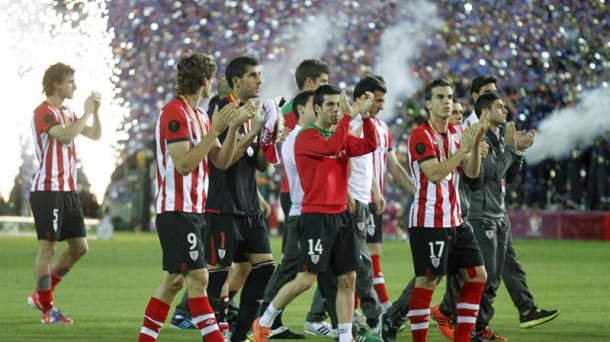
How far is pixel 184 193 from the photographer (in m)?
8.70

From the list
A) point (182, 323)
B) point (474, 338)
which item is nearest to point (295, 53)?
point (182, 323)

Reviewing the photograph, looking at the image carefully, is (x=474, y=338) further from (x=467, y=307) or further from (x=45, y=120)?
(x=45, y=120)

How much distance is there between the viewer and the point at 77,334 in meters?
11.2

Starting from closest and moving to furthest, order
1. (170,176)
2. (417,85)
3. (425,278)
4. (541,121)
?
(170,176) < (425,278) < (417,85) < (541,121)

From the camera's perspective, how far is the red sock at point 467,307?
31.8ft

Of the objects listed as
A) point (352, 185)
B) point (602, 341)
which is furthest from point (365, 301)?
point (602, 341)

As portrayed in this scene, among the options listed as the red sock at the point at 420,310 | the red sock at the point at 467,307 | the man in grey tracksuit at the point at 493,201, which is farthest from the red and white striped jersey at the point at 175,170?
the man in grey tracksuit at the point at 493,201

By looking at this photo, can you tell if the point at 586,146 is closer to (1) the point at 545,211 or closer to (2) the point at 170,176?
(1) the point at 545,211

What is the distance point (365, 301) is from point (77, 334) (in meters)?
2.53

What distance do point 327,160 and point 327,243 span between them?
0.62 meters

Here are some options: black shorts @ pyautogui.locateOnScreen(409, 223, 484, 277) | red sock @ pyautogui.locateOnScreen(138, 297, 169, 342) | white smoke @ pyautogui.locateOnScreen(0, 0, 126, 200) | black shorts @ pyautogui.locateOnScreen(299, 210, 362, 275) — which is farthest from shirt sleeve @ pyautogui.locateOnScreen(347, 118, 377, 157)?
white smoke @ pyautogui.locateOnScreen(0, 0, 126, 200)

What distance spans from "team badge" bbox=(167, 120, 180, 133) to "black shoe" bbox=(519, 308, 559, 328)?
15.5ft

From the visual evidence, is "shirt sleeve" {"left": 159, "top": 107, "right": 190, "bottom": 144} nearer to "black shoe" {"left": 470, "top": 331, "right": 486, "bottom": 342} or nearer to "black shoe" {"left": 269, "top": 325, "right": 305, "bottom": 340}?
"black shoe" {"left": 269, "top": 325, "right": 305, "bottom": 340}

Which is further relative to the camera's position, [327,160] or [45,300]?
[45,300]
